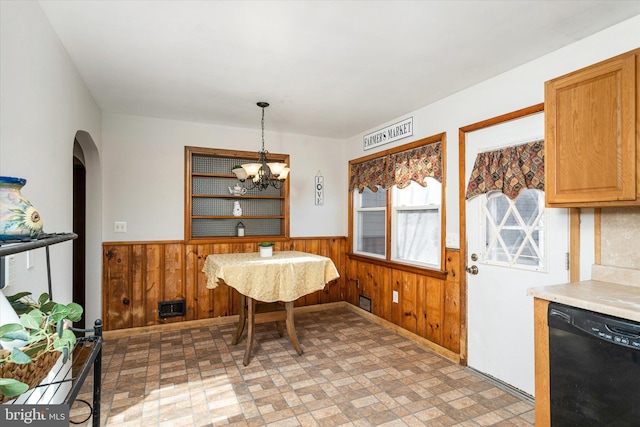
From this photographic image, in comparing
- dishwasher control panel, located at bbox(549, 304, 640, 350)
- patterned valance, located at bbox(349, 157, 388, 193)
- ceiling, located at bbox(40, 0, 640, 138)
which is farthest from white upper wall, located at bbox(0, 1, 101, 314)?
patterned valance, located at bbox(349, 157, 388, 193)

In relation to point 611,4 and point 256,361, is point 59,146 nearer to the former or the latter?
point 256,361

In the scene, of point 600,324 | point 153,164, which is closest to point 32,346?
point 600,324

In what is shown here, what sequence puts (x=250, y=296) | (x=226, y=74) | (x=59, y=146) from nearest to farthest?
1. (x=59, y=146)
2. (x=226, y=74)
3. (x=250, y=296)

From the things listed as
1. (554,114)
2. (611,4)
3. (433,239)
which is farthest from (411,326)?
(611,4)

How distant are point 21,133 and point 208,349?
2.49 meters

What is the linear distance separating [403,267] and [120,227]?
3173mm

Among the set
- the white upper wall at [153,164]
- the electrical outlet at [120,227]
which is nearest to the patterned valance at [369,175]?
the white upper wall at [153,164]

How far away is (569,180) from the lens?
2016mm

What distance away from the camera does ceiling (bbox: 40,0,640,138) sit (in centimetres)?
192

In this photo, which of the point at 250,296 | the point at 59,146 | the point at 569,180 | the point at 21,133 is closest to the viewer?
the point at 21,133

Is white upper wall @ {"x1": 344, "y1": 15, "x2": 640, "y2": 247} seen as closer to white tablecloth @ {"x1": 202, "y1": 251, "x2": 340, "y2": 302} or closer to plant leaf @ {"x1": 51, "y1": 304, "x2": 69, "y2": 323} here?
white tablecloth @ {"x1": 202, "y1": 251, "x2": 340, "y2": 302}

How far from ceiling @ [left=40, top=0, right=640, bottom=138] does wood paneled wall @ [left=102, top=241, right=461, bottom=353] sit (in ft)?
5.49

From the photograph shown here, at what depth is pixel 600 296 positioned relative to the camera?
174 cm

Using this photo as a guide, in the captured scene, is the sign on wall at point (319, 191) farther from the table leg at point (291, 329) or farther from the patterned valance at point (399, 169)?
the table leg at point (291, 329)
